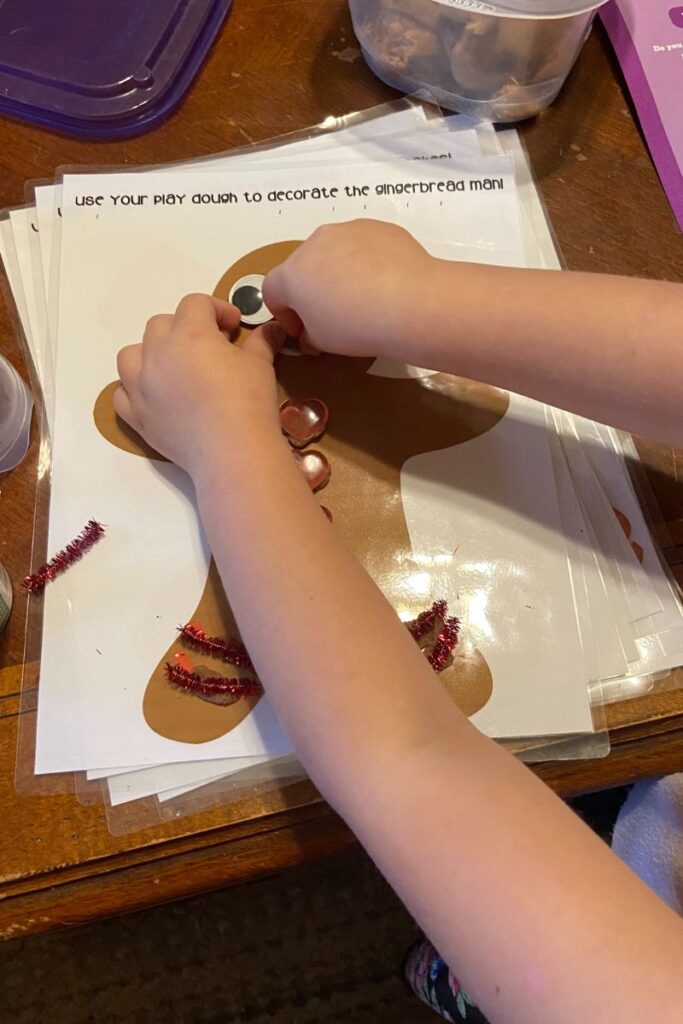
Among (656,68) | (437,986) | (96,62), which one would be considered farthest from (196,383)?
(437,986)

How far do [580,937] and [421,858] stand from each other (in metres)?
0.06

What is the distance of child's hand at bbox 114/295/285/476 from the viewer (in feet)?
1.39

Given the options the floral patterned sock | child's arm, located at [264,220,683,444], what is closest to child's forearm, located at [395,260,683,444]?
child's arm, located at [264,220,683,444]

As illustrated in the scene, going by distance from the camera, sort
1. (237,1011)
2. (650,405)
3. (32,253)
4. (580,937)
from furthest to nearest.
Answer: (237,1011) → (32,253) → (650,405) → (580,937)

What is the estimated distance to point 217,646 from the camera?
0.43m

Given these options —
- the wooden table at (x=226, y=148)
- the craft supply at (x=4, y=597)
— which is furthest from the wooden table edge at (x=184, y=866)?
the craft supply at (x=4, y=597)

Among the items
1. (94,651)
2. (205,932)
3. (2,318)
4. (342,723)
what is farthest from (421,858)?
(205,932)

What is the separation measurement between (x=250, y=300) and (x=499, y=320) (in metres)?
0.16

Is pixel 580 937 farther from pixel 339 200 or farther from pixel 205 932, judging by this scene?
pixel 205 932

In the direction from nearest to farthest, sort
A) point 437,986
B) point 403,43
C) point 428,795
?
point 428,795, point 403,43, point 437,986

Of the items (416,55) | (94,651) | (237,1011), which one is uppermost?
(416,55)

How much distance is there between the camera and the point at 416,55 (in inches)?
20.8

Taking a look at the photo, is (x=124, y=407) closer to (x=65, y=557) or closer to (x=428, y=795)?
(x=65, y=557)

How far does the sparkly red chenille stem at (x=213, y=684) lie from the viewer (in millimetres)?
418
